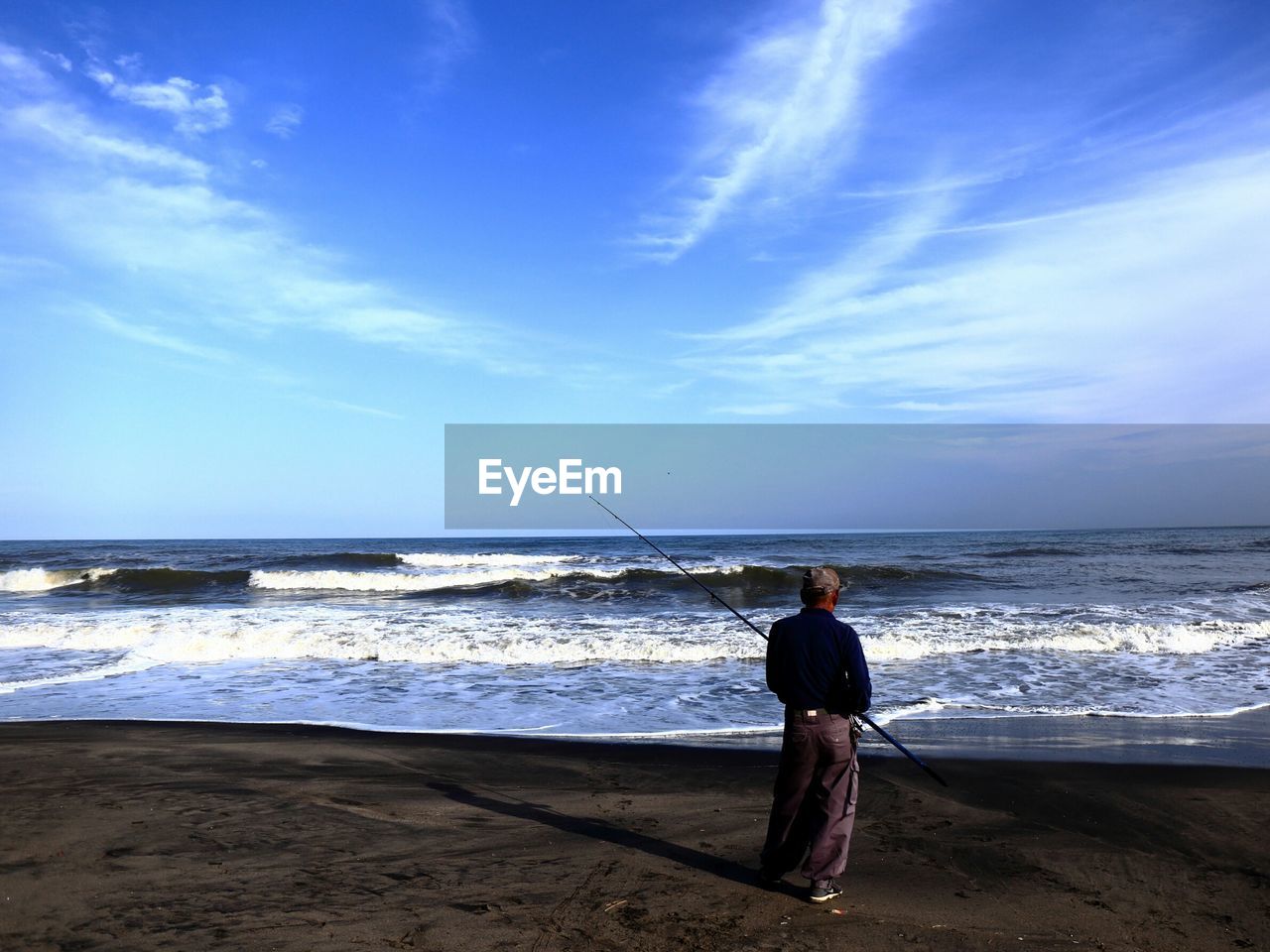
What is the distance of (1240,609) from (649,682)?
496 inches

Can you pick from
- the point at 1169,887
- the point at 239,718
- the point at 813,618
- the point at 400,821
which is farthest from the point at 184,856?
the point at 1169,887

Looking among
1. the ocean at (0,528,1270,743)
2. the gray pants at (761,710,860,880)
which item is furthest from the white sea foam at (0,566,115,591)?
the gray pants at (761,710,860,880)

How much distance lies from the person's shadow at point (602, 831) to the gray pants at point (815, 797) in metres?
0.36

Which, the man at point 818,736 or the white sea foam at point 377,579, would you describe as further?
the white sea foam at point 377,579

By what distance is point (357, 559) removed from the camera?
36.9 m

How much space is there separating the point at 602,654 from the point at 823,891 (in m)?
8.58

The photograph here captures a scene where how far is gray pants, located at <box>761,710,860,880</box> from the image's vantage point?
Answer: 3.98 metres

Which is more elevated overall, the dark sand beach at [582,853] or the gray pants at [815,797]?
the gray pants at [815,797]

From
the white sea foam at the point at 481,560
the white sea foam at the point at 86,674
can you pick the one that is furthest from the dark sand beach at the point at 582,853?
the white sea foam at the point at 481,560

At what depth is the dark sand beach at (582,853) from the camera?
3709 mm

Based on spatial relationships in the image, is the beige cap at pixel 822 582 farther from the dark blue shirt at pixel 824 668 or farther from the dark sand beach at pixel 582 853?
the dark sand beach at pixel 582 853

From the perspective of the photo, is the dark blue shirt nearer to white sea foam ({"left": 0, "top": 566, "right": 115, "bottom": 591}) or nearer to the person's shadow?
the person's shadow

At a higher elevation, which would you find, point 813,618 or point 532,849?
point 813,618

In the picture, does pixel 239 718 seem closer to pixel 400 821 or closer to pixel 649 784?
pixel 400 821
